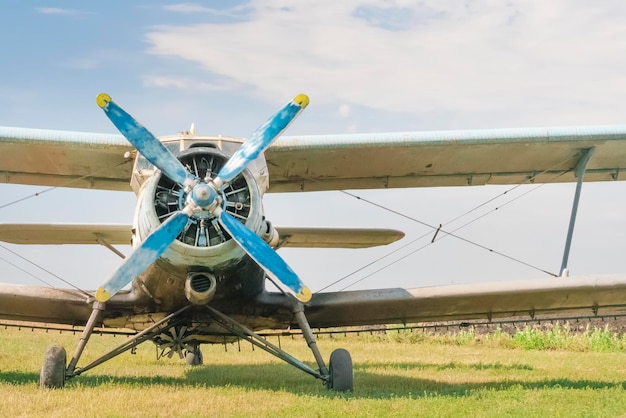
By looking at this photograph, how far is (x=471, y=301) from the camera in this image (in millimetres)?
11406

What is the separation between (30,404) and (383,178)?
20.5 ft

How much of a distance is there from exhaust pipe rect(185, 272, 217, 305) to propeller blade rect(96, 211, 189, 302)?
2.66 ft

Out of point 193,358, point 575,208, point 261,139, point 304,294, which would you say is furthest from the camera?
point 193,358

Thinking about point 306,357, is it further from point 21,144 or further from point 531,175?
point 21,144

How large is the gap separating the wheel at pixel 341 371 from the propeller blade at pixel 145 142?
291 cm

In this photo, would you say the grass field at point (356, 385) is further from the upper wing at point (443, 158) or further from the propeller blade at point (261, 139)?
the upper wing at point (443, 158)

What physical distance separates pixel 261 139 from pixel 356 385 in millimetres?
4033

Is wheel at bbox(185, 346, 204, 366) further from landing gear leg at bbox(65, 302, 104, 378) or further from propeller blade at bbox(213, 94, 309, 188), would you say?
propeller blade at bbox(213, 94, 309, 188)

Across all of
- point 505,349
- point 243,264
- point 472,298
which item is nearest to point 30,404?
point 243,264

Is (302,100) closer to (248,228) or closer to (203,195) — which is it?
(248,228)

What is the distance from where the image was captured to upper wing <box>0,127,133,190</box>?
35.7 ft

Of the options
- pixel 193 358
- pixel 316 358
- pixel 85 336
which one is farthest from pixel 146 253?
pixel 193 358

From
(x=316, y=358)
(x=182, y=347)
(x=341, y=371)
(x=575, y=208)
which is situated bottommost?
(x=341, y=371)

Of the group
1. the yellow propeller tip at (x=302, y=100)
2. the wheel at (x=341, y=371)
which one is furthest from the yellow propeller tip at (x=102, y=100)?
the wheel at (x=341, y=371)
